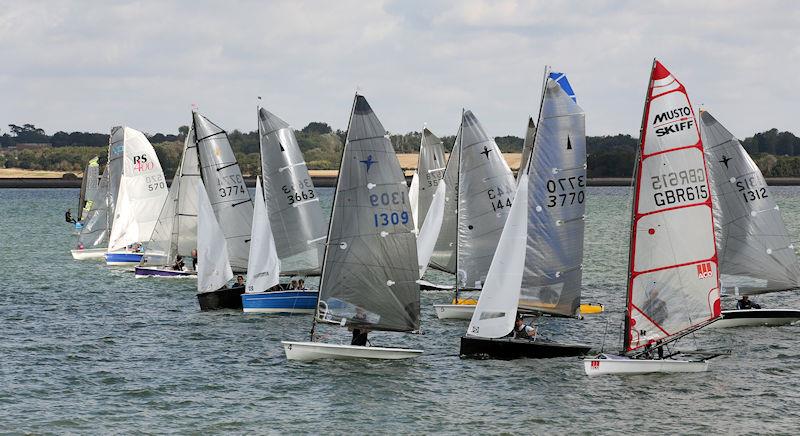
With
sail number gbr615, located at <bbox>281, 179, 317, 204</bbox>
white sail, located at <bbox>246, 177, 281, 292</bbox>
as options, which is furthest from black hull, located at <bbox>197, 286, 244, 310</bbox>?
sail number gbr615, located at <bbox>281, 179, 317, 204</bbox>

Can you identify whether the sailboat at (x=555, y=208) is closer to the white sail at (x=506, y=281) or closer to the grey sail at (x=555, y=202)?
the grey sail at (x=555, y=202)

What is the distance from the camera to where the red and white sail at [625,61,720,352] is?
34.2 meters

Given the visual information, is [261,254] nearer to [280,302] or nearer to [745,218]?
A: [280,302]

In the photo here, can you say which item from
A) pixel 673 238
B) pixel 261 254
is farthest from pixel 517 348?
pixel 261 254

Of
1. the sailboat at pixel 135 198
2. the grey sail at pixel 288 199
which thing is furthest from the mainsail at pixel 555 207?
the sailboat at pixel 135 198

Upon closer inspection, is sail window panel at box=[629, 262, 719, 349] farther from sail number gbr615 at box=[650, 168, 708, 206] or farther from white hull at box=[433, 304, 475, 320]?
white hull at box=[433, 304, 475, 320]

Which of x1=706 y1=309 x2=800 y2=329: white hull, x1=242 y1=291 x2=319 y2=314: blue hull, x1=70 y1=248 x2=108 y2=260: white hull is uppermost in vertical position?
x1=70 y1=248 x2=108 y2=260: white hull

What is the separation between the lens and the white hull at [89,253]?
3275 inches

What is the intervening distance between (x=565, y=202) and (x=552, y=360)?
225 inches

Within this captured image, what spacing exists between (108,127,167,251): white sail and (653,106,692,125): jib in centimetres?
4794

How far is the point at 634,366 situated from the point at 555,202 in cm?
763

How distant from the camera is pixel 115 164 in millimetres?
81000

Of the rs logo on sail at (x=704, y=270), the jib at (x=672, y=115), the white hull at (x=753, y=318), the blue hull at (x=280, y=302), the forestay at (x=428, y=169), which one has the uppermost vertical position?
the forestay at (x=428, y=169)

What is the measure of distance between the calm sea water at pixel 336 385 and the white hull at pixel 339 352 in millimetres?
318
